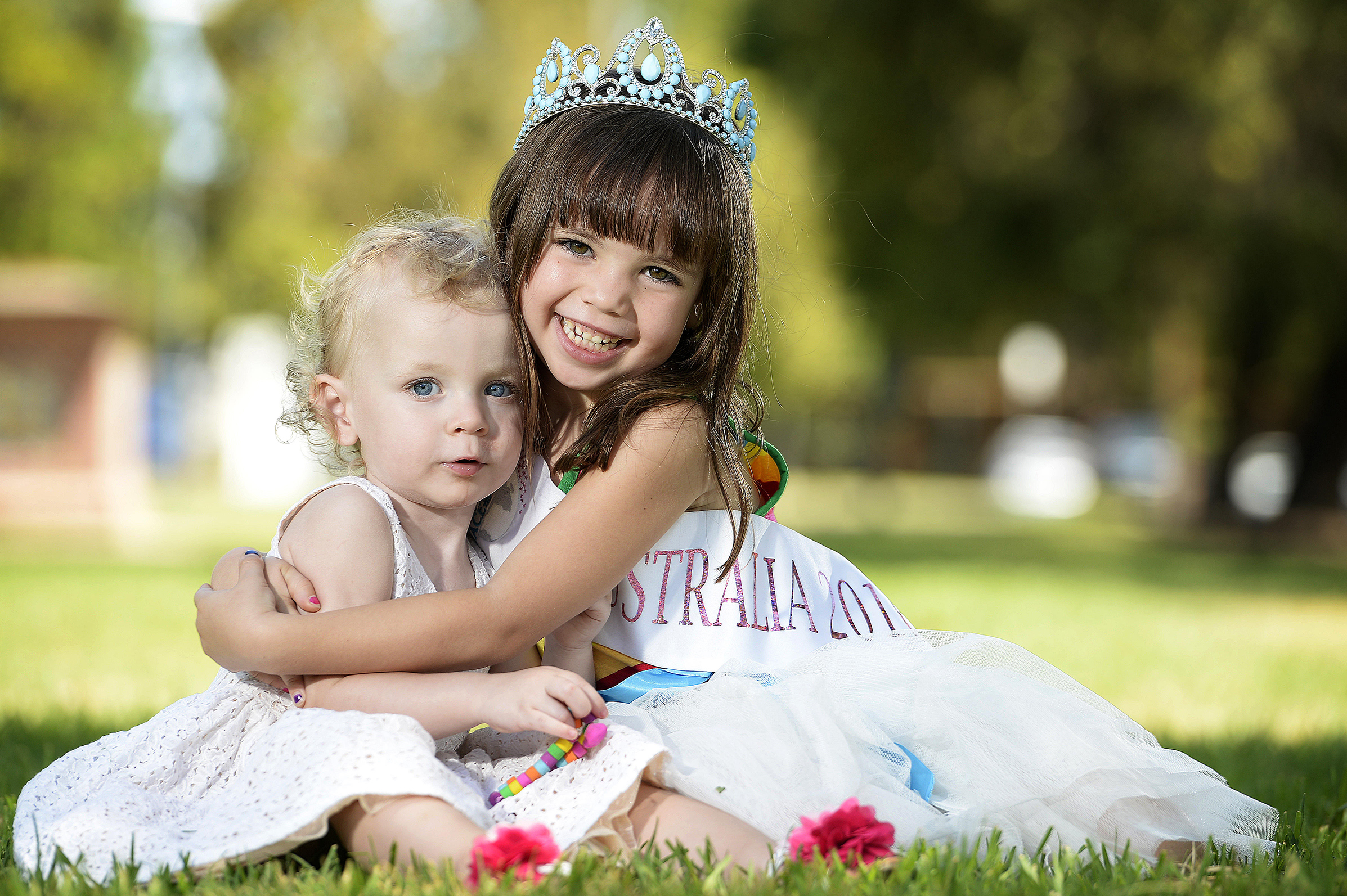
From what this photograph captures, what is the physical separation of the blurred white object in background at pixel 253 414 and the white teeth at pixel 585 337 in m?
19.9

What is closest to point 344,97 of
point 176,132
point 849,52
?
point 176,132

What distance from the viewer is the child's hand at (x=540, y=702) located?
2.12 meters

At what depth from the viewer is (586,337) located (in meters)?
2.62

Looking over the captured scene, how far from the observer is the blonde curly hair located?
2.53 metres

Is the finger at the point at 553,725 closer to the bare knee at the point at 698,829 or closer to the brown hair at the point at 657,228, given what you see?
the bare knee at the point at 698,829

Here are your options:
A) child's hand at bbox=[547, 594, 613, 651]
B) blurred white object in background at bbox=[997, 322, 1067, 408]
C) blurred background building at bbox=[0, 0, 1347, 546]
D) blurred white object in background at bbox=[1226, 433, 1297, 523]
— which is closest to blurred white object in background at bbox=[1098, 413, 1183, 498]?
blurred background building at bbox=[0, 0, 1347, 546]

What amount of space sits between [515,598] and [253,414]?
22.5m

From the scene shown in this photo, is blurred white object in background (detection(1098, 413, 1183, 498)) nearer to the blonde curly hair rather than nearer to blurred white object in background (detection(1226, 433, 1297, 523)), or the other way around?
blurred white object in background (detection(1226, 433, 1297, 523))

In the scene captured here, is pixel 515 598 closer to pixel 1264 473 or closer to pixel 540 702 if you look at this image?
pixel 540 702

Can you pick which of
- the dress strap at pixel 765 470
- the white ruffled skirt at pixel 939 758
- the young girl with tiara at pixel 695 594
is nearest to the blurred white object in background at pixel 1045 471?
the dress strap at pixel 765 470

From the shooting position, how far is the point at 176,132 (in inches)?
830

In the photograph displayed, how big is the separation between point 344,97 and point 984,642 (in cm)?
2095

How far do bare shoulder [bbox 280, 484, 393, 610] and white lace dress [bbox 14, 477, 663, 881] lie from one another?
0.04 metres

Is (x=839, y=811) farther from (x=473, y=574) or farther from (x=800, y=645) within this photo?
(x=473, y=574)
